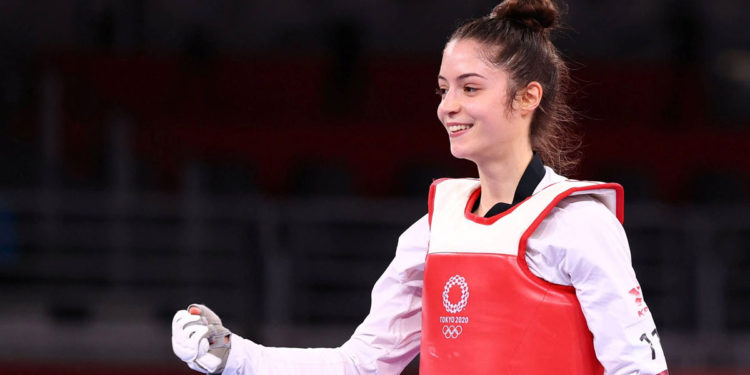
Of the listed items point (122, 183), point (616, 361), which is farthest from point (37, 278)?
point (616, 361)

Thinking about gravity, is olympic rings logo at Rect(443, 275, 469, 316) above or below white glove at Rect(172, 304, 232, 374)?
above

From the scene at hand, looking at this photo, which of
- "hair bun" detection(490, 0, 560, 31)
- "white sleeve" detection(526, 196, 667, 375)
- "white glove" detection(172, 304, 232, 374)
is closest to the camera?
"white sleeve" detection(526, 196, 667, 375)

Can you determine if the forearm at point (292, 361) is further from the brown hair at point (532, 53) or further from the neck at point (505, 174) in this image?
the brown hair at point (532, 53)

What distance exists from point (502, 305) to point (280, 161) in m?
5.87

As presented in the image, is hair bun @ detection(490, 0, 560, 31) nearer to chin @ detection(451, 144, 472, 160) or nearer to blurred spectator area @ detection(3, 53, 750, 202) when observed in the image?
chin @ detection(451, 144, 472, 160)

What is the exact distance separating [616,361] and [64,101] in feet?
21.4

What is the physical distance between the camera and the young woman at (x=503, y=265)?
183cm

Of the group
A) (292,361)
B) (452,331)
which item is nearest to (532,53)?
(452,331)

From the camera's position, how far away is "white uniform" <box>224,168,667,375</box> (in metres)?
1.79

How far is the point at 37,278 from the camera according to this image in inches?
236

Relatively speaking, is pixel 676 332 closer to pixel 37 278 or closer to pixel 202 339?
pixel 37 278

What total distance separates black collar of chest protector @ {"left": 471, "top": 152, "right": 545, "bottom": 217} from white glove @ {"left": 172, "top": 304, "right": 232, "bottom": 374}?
0.56m

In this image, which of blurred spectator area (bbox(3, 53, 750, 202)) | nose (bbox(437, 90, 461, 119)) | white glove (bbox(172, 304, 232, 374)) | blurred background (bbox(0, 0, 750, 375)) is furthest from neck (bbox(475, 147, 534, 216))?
blurred spectator area (bbox(3, 53, 750, 202))

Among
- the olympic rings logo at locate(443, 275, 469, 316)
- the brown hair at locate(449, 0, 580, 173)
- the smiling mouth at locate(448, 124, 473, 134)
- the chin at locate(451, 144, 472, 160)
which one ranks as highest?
the brown hair at locate(449, 0, 580, 173)
